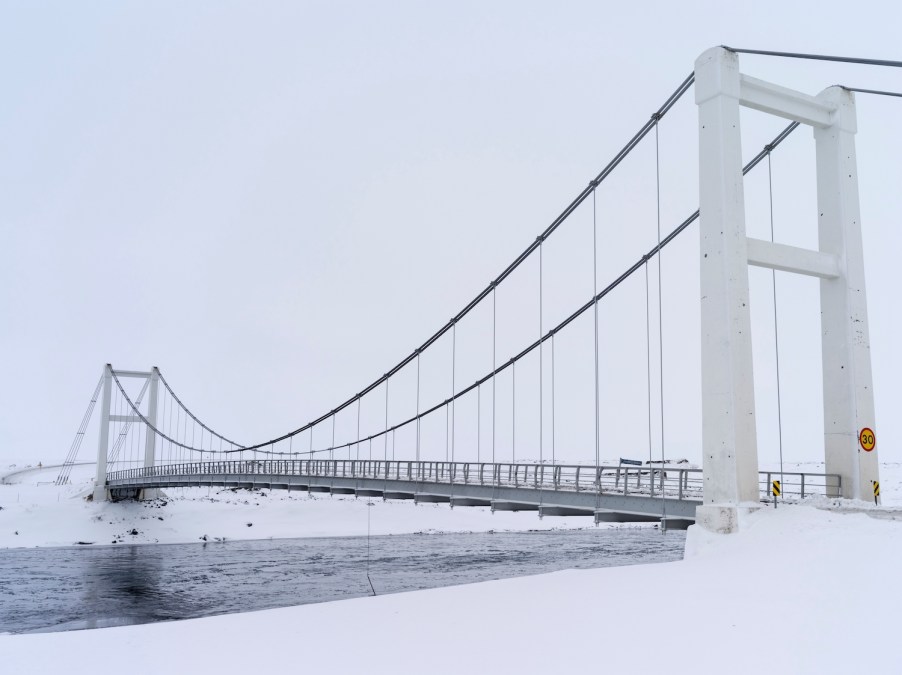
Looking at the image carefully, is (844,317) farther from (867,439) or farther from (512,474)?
(512,474)

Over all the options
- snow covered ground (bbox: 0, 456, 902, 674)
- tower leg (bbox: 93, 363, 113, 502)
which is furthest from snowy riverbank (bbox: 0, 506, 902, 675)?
tower leg (bbox: 93, 363, 113, 502)

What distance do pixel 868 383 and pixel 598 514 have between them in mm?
6387

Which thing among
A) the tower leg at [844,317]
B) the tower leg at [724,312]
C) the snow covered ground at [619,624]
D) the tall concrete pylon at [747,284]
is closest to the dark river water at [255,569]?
the snow covered ground at [619,624]

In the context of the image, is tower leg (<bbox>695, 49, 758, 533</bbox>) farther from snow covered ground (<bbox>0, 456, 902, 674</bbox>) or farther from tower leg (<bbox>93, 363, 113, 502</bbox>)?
tower leg (<bbox>93, 363, 113, 502</bbox>)

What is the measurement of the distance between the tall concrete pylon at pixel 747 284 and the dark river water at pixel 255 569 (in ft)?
45.4

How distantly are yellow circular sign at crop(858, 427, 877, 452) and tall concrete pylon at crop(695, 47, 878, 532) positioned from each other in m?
0.05

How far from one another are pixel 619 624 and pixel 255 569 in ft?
84.0

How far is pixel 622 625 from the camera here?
10891 millimetres

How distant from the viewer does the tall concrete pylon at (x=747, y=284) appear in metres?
15.1

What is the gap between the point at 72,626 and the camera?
21.6 metres

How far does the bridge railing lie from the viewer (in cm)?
1786

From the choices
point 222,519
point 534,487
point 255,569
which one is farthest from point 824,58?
point 222,519

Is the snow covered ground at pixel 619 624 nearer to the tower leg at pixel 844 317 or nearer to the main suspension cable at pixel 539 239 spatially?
the tower leg at pixel 844 317

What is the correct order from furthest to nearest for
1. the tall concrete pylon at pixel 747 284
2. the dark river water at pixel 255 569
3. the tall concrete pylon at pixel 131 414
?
1. the tall concrete pylon at pixel 131 414
2. the dark river water at pixel 255 569
3. the tall concrete pylon at pixel 747 284
